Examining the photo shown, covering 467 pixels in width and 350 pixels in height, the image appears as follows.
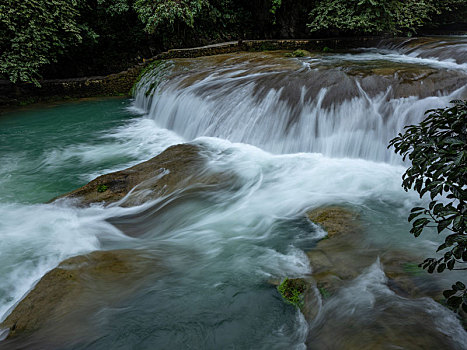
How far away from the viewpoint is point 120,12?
14.8 m

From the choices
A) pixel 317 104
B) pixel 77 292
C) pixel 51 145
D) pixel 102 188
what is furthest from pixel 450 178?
pixel 51 145

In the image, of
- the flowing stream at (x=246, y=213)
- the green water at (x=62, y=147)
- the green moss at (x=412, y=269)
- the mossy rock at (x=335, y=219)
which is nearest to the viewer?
the flowing stream at (x=246, y=213)

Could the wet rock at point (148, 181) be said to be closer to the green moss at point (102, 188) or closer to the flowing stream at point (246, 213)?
the green moss at point (102, 188)

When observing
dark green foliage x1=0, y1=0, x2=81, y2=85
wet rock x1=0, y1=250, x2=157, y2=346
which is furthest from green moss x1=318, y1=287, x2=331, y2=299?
dark green foliage x1=0, y1=0, x2=81, y2=85

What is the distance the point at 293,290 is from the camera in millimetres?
3025

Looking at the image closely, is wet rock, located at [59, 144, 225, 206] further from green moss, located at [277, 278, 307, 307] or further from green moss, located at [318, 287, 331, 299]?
green moss, located at [318, 287, 331, 299]

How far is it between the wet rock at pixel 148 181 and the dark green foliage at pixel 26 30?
8.65 meters

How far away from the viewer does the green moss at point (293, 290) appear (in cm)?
296

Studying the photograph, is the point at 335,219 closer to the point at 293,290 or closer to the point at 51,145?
the point at 293,290

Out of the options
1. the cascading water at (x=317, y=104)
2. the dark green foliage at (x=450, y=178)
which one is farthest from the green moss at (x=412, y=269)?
the cascading water at (x=317, y=104)

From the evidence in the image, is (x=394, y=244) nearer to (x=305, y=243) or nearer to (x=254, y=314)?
(x=305, y=243)

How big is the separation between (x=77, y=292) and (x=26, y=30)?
39.1 feet

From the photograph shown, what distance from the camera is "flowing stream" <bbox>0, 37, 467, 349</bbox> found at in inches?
107

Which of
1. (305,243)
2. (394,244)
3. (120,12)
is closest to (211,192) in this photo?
(305,243)
